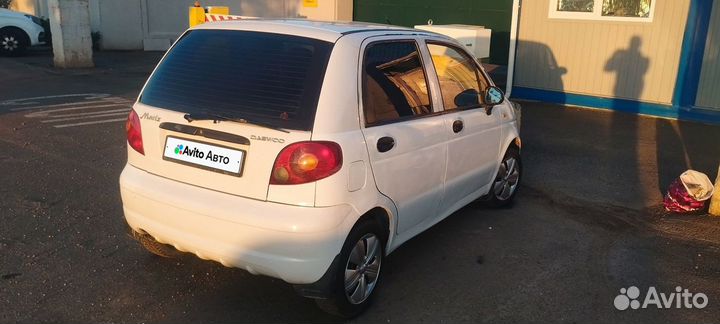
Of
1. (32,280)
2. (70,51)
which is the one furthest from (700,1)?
(70,51)

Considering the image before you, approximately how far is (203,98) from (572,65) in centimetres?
885

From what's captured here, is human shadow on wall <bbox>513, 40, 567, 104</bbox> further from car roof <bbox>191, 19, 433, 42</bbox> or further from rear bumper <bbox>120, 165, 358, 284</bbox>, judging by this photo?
rear bumper <bbox>120, 165, 358, 284</bbox>

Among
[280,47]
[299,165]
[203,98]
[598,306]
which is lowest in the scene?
[598,306]

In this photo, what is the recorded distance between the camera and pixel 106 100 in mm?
10688

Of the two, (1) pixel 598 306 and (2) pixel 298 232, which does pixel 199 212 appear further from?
(1) pixel 598 306

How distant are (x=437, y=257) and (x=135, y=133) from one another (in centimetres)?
230

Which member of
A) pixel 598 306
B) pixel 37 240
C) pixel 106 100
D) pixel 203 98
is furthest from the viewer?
pixel 106 100

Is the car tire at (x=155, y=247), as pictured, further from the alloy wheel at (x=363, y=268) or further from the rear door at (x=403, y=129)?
the rear door at (x=403, y=129)

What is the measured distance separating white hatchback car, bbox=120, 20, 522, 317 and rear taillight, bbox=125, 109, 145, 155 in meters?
0.01

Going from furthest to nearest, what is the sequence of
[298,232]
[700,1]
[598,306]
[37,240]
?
[700,1], [37,240], [598,306], [298,232]

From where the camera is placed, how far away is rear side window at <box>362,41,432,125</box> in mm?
3660

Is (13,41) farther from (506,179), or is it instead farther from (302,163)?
(302,163)

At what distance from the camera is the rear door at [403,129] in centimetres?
362

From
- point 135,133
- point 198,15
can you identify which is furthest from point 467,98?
point 198,15
